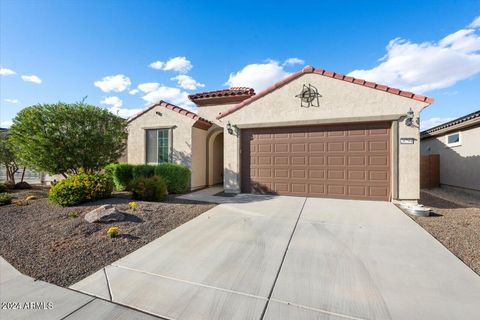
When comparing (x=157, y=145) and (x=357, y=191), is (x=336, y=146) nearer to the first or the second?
(x=357, y=191)

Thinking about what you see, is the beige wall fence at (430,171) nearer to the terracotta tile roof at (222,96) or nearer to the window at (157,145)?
the terracotta tile roof at (222,96)

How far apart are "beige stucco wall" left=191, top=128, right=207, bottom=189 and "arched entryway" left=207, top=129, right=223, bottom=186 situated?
34 cm

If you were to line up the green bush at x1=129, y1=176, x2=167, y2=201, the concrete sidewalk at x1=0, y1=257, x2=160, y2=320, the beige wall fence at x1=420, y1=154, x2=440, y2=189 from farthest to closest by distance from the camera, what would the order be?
the beige wall fence at x1=420, y1=154, x2=440, y2=189 < the green bush at x1=129, y1=176, x2=167, y2=201 < the concrete sidewalk at x1=0, y1=257, x2=160, y2=320

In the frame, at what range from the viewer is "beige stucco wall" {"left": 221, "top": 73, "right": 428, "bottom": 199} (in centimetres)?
679

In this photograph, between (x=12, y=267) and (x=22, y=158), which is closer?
(x=12, y=267)

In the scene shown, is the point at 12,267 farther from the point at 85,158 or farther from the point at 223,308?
the point at 85,158

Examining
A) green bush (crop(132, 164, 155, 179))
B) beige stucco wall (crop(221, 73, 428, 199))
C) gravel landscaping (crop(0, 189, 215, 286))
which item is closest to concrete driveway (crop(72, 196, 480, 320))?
gravel landscaping (crop(0, 189, 215, 286))

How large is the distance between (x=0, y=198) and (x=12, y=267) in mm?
5563

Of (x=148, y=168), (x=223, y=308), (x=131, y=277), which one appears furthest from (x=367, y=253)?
(x=148, y=168)

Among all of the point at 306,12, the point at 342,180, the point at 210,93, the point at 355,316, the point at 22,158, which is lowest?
the point at 355,316

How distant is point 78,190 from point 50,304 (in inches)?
187

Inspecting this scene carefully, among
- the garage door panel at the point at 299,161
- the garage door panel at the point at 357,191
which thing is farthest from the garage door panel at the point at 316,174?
the garage door panel at the point at 357,191

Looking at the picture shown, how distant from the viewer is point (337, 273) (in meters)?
2.88

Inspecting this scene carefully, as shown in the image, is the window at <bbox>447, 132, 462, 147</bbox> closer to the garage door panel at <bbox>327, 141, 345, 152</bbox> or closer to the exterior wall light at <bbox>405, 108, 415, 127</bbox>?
the exterior wall light at <bbox>405, 108, 415, 127</bbox>
